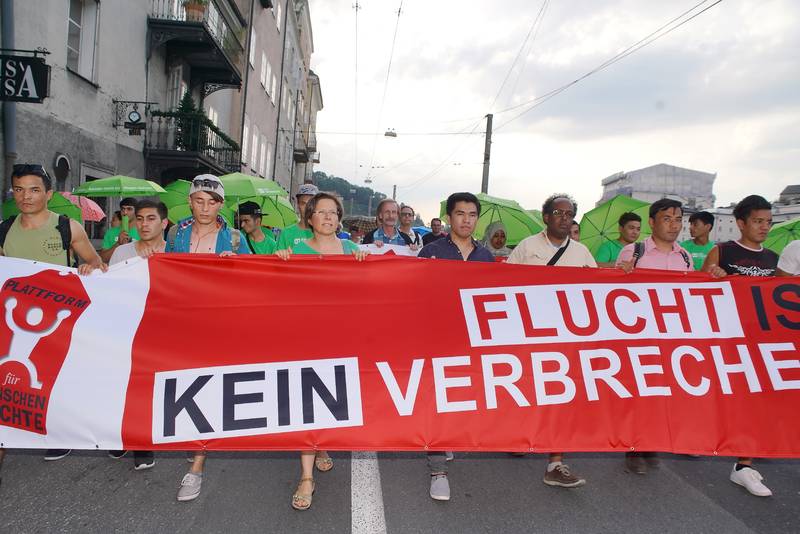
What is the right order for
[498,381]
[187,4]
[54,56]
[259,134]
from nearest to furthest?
[498,381], [54,56], [187,4], [259,134]

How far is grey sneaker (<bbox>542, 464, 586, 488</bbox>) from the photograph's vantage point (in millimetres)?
3646

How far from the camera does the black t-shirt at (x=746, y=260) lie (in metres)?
4.14

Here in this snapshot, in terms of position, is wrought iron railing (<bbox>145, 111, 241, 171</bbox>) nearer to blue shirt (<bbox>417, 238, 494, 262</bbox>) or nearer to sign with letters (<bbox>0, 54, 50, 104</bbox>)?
sign with letters (<bbox>0, 54, 50, 104</bbox>)

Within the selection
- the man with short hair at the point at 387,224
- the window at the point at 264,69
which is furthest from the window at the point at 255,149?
the man with short hair at the point at 387,224

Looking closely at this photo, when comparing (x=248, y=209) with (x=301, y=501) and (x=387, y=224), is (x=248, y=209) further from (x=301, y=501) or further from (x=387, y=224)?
(x=301, y=501)

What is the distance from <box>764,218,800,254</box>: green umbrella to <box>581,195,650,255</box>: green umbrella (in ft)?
5.49

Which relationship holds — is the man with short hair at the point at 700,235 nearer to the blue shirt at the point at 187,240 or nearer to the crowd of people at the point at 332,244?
the crowd of people at the point at 332,244

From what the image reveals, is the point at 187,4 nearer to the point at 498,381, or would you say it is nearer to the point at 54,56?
the point at 54,56

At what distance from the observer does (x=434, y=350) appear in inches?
136

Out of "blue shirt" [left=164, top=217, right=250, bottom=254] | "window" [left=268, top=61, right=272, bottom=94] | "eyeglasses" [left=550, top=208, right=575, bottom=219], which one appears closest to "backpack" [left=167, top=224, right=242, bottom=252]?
"blue shirt" [left=164, top=217, right=250, bottom=254]

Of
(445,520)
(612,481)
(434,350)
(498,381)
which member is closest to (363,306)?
(434,350)

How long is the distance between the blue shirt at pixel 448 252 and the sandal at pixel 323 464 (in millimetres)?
1560

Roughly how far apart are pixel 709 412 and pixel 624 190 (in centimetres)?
6358

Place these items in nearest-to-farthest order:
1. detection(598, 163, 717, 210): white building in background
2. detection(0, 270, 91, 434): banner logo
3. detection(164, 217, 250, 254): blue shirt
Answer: detection(0, 270, 91, 434): banner logo, detection(164, 217, 250, 254): blue shirt, detection(598, 163, 717, 210): white building in background
